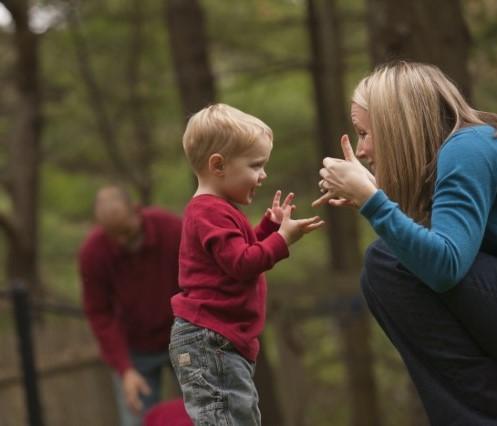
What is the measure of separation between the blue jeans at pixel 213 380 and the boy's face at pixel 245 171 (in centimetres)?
43

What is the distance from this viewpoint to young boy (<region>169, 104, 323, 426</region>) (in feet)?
10.3

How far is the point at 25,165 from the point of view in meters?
11.0

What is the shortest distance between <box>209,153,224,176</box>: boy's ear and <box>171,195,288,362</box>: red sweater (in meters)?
0.08

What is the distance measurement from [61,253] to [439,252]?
10068 mm

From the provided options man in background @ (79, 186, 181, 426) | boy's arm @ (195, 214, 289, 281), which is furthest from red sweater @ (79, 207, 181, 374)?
boy's arm @ (195, 214, 289, 281)

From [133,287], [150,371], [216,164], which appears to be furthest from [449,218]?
[150,371]

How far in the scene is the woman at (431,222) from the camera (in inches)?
A: 108

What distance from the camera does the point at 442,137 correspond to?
2.94 m

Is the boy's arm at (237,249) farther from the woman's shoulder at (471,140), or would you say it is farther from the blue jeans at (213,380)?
the woman's shoulder at (471,140)

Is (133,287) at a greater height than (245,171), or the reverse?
(245,171)

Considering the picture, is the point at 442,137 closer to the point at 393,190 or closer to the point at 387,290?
the point at 393,190

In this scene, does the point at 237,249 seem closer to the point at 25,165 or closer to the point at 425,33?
the point at 425,33

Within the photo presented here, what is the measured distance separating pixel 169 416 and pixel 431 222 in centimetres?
189

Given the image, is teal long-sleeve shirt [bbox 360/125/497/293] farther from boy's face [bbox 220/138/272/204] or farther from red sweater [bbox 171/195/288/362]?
boy's face [bbox 220/138/272/204]
